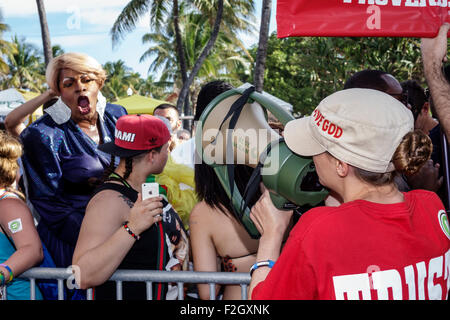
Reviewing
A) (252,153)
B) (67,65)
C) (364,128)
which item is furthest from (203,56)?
(364,128)

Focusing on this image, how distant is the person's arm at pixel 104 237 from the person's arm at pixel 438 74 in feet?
4.49

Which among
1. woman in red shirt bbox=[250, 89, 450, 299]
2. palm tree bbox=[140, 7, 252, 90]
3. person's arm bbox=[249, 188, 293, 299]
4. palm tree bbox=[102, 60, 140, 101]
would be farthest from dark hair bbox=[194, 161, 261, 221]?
palm tree bbox=[102, 60, 140, 101]

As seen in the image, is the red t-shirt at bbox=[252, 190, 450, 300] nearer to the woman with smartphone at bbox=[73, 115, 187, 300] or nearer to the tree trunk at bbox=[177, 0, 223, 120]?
the woman with smartphone at bbox=[73, 115, 187, 300]

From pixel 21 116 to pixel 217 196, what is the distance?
180 centimetres

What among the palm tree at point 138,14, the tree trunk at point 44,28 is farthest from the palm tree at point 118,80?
the tree trunk at point 44,28

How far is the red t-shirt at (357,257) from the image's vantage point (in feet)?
3.70

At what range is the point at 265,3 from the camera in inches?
436

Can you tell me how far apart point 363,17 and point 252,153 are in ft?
4.02

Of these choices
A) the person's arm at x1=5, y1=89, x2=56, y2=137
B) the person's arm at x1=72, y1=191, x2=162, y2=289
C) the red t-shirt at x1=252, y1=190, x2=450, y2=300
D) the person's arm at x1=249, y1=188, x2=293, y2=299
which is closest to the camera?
the red t-shirt at x1=252, y1=190, x2=450, y2=300

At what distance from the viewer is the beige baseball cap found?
120cm

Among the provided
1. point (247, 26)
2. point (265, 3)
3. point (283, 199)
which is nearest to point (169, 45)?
point (247, 26)

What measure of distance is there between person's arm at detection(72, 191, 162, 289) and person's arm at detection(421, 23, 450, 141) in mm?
1367

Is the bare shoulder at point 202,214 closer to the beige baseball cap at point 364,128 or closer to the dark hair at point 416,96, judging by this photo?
the beige baseball cap at point 364,128

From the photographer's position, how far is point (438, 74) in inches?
81.7
